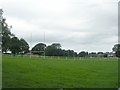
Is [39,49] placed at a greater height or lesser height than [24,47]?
lesser

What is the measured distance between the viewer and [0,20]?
31.9m

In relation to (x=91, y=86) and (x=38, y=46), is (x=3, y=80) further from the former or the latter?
(x=38, y=46)

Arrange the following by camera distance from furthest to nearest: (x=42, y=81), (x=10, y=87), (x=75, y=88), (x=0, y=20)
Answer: (x=0, y=20) < (x=42, y=81) < (x=75, y=88) < (x=10, y=87)

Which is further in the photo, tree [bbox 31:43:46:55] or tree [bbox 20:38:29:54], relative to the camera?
tree [bbox 31:43:46:55]

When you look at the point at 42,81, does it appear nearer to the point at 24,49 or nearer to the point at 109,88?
the point at 109,88

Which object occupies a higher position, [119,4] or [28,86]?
[119,4]

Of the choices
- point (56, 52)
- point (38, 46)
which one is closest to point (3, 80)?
point (56, 52)

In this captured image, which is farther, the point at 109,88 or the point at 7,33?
the point at 7,33

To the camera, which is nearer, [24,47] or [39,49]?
[24,47]

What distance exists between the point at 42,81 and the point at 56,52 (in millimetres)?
103814

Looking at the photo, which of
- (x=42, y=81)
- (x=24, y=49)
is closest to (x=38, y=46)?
(x=24, y=49)

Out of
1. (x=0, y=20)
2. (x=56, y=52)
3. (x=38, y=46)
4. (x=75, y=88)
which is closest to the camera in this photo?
(x=75, y=88)

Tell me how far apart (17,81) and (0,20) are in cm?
1342

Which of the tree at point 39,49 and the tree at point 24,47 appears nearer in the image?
the tree at point 24,47
